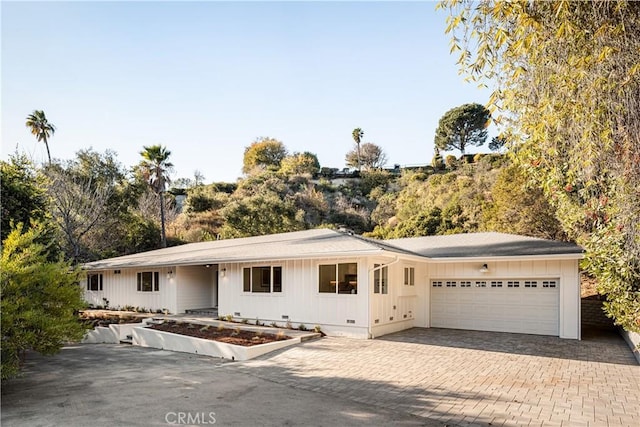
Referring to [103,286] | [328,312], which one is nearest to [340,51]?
[328,312]

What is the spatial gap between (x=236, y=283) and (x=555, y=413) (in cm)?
1073

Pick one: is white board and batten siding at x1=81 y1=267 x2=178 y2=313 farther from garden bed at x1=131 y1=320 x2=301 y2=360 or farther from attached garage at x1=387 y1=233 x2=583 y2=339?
attached garage at x1=387 y1=233 x2=583 y2=339

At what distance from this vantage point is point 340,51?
11617mm

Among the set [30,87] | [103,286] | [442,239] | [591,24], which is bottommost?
[103,286]

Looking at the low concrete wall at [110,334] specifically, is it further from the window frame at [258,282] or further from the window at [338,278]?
the window at [338,278]

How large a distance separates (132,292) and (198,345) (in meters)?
9.44

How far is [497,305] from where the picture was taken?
13109mm

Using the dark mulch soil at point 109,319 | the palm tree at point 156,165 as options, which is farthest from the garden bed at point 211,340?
→ the palm tree at point 156,165

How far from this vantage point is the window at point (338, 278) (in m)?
11.8

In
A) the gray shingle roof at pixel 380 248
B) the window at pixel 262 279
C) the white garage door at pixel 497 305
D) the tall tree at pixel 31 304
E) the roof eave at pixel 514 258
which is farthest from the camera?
the window at pixel 262 279

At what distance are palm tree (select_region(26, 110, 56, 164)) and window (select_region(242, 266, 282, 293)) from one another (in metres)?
23.0

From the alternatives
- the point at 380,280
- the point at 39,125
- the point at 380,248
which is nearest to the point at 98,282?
the point at 380,280

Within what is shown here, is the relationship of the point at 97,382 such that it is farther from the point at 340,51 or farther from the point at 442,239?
the point at 442,239

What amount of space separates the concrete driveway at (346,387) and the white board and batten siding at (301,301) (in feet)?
3.72
